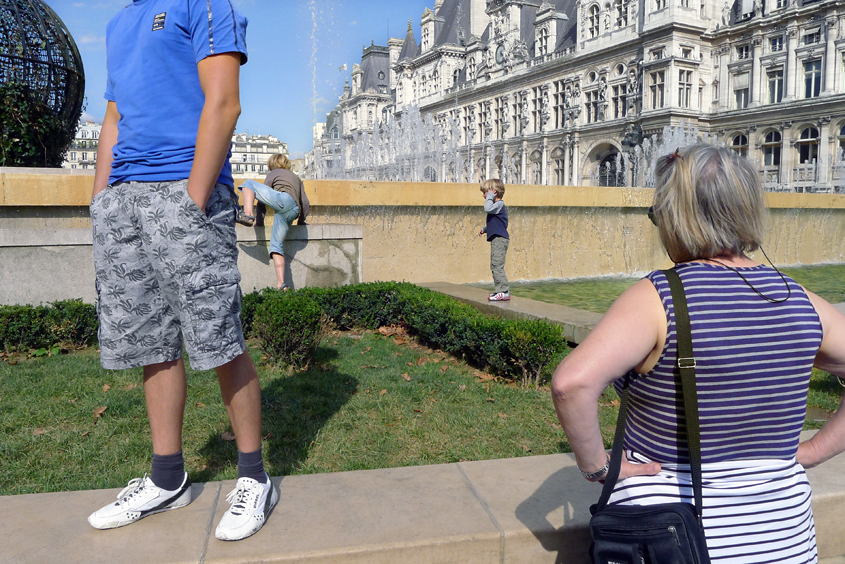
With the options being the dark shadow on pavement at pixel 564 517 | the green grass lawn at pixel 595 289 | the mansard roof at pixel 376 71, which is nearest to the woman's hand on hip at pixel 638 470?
the dark shadow on pavement at pixel 564 517

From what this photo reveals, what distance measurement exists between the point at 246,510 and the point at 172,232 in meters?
0.96

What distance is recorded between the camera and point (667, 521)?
4.49ft

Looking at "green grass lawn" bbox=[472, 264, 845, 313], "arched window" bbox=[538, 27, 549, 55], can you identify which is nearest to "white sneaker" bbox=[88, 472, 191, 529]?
"green grass lawn" bbox=[472, 264, 845, 313]

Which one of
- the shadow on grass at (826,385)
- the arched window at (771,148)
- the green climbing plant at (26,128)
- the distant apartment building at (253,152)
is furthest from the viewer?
the distant apartment building at (253,152)

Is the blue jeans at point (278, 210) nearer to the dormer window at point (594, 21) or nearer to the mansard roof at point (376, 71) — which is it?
the dormer window at point (594, 21)

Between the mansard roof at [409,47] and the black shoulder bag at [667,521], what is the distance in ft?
238

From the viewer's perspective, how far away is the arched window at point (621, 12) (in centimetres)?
3891

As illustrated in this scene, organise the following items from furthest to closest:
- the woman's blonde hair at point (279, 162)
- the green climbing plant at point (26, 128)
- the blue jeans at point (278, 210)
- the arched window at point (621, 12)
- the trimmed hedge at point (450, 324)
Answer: the arched window at point (621, 12), the woman's blonde hair at point (279, 162), the green climbing plant at point (26, 128), the blue jeans at point (278, 210), the trimmed hedge at point (450, 324)

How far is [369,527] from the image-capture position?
2084 mm

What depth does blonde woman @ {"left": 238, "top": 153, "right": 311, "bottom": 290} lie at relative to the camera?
239 inches

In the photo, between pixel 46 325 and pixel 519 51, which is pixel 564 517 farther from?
pixel 519 51

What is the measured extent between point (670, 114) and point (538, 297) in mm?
31052

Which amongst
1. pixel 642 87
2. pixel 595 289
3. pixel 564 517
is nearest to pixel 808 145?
pixel 642 87

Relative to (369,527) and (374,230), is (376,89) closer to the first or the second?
(374,230)
